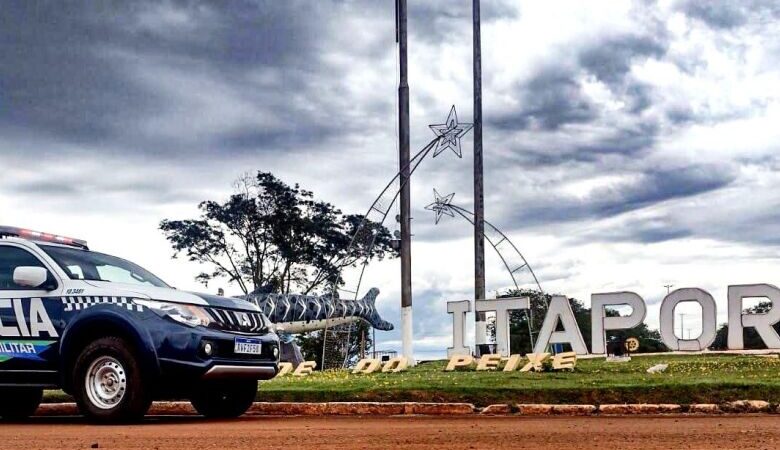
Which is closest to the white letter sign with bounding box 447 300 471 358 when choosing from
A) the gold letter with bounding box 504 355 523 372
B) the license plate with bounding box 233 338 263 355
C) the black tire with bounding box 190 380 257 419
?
the gold letter with bounding box 504 355 523 372

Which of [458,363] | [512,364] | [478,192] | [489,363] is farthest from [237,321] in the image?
[478,192]

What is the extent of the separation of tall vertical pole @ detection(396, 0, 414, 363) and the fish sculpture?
36.8ft

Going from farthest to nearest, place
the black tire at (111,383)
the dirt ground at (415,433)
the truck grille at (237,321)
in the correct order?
the truck grille at (237,321), the black tire at (111,383), the dirt ground at (415,433)

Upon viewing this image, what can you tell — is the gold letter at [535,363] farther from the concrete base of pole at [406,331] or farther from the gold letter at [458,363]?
the concrete base of pole at [406,331]

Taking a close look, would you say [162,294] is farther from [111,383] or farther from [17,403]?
[17,403]

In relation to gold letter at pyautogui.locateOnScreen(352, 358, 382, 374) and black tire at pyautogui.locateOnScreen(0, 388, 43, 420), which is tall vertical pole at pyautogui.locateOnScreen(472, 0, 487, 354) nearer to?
gold letter at pyautogui.locateOnScreen(352, 358, 382, 374)

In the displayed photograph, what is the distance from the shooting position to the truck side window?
10.2m

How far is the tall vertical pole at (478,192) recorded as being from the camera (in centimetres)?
2692

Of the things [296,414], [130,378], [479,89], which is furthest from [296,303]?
[130,378]

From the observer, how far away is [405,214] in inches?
918

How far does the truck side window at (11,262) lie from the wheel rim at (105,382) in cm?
132

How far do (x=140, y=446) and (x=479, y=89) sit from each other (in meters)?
21.1

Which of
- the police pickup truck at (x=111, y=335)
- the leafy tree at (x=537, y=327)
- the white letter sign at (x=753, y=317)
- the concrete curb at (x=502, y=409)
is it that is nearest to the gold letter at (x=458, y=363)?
the white letter sign at (x=753, y=317)

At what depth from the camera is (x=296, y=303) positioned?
36.0 meters
